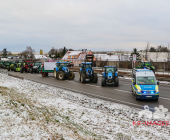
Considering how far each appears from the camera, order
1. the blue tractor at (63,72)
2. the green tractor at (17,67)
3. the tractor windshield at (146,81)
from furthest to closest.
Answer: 1. the green tractor at (17,67)
2. the blue tractor at (63,72)
3. the tractor windshield at (146,81)

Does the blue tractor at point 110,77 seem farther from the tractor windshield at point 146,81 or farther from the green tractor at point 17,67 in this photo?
the green tractor at point 17,67

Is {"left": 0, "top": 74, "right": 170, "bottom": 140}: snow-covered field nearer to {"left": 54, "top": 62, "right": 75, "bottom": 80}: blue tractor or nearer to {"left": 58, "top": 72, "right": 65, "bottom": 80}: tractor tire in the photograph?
{"left": 58, "top": 72, "right": 65, "bottom": 80}: tractor tire

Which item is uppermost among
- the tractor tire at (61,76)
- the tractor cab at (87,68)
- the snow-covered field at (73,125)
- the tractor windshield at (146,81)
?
the tractor cab at (87,68)

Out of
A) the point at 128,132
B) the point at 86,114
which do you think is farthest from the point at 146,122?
the point at 86,114

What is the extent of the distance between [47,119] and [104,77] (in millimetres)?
12546

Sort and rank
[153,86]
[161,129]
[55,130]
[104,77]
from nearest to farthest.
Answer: [55,130] → [161,129] → [153,86] → [104,77]

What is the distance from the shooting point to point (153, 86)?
506 inches

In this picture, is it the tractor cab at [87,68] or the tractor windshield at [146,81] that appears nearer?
the tractor windshield at [146,81]

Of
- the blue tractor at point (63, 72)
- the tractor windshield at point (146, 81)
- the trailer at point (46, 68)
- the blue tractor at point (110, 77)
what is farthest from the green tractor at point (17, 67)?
the tractor windshield at point (146, 81)

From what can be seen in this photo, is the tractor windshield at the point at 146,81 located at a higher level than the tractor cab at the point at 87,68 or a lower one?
lower

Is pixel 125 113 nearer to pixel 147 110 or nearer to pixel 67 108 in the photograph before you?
pixel 147 110

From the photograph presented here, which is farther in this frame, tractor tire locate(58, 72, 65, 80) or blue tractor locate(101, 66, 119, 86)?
tractor tire locate(58, 72, 65, 80)

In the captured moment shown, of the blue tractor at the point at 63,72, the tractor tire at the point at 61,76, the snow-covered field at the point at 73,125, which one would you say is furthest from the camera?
the blue tractor at the point at 63,72

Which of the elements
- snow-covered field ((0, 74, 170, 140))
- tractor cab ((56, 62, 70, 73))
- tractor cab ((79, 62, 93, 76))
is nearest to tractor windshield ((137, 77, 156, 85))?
snow-covered field ((0, 74, 170, 140))
